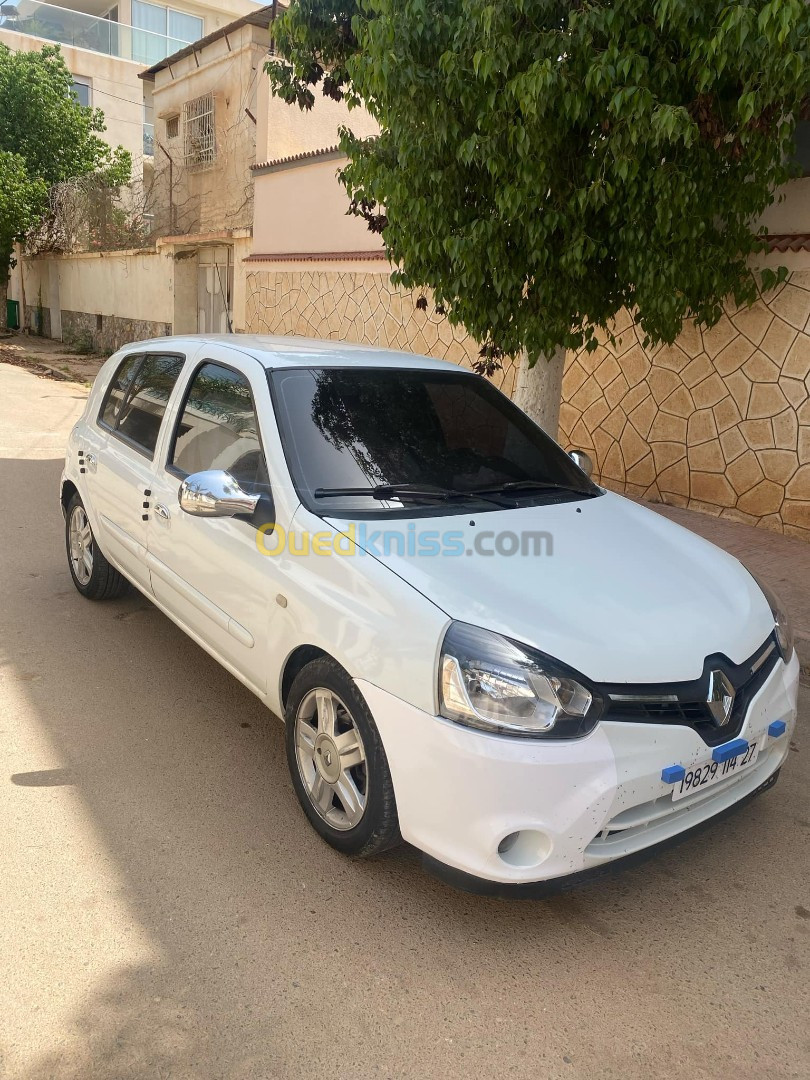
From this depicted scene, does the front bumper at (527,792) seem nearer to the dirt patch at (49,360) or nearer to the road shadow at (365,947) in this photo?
the road shadow at (365,947)

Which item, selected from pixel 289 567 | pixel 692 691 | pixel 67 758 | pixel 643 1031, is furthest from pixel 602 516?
pixel 67 758

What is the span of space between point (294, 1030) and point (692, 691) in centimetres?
148

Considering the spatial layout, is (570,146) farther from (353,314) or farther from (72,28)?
(72,28)

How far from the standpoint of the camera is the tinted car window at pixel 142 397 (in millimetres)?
4406

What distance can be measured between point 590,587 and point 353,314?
1036 centimetres

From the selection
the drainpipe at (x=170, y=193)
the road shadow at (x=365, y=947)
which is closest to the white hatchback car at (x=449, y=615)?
the road shadow at (x=365, y=947)

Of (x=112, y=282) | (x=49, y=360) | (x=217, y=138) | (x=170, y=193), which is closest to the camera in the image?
(x=217, y=138)

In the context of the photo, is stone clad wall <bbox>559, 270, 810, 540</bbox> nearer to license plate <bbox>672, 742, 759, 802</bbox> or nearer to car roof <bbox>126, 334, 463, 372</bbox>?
car roof <bbox>126, 334, 463, 372</bbox>

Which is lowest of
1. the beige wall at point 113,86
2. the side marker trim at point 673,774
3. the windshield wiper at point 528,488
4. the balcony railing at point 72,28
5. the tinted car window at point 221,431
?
the side marker trim at point 673,774

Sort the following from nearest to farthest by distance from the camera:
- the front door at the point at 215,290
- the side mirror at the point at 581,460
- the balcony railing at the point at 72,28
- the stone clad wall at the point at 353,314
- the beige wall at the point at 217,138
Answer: the side mirror at the point at 581,460 < the stone clad wall at the point at 353,314 < the front door at the point at 215,290 < the beige wall at the point at 217,138 < the balcony railing at the point at 72,28

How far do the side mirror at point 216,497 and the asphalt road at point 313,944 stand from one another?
44.2 inches

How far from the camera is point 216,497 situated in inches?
127

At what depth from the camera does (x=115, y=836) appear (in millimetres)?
3164

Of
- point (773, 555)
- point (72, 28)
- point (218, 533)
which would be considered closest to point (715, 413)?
point (773, 555)
